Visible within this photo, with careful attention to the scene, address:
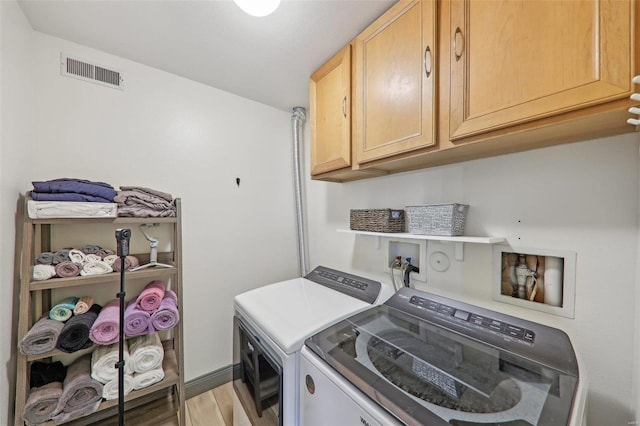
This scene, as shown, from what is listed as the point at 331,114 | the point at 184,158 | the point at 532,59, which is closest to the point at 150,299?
the point at 184,158

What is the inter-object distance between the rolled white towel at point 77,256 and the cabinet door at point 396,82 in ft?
5.02

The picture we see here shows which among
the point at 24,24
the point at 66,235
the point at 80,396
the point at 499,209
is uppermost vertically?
the point at 24,24

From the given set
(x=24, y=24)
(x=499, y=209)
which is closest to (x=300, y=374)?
(x=499, y=209)

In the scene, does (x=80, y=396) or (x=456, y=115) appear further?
(x=80, y=396)

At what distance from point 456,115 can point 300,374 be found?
1.16 m

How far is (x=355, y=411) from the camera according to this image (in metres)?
0.70

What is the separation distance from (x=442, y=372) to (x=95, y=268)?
1635 millimetres

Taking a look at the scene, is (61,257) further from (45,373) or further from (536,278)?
(536,278)

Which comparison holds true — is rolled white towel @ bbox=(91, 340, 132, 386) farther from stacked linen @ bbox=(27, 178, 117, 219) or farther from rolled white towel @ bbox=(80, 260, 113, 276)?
stacked linen @ bbox=(27, 178, 117, 219)

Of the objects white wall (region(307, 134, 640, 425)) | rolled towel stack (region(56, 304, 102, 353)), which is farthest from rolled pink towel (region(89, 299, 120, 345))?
white wall (region(307, 134, 640, 425))

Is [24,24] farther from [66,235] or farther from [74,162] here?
[66,235]

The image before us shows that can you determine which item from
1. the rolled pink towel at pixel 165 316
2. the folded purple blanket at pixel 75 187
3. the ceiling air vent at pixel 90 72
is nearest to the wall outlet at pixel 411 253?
the rolled pink towel at pixel 165 316

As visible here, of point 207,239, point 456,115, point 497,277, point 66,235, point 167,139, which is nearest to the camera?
point 456,115

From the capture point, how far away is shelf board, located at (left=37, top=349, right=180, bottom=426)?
1.19 metres
